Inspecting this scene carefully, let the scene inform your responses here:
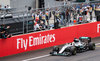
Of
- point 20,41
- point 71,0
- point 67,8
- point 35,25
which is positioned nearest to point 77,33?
point 67,8

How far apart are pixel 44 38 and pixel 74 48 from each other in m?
3.53

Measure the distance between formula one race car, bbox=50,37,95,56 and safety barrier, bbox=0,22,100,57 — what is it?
2276mm

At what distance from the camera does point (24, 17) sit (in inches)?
871

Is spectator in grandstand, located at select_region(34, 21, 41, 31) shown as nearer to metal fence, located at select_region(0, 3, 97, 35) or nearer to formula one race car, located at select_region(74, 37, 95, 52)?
metal fence, located at select_region(0, 3, 97, 35)

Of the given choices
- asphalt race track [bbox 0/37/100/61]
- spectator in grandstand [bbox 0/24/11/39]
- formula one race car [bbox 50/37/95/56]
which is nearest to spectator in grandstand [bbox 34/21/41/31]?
asphalt race track [bbox 0/37/100/61]

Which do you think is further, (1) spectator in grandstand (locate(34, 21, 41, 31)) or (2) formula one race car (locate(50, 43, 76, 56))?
(1) spectator in grandstand (locate(34, 21, 41, 31))

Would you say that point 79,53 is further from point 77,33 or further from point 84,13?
point 84,13

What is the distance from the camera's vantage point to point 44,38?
22688 millimetres

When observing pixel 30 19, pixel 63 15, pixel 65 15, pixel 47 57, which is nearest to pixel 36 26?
pixel 30 19

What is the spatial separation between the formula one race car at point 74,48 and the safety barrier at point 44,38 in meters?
2.28

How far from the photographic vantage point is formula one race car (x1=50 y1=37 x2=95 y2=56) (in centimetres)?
1963

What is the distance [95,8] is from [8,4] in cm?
1654

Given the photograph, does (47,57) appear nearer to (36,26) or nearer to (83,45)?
(83,45)

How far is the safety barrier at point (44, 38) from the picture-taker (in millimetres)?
20344
